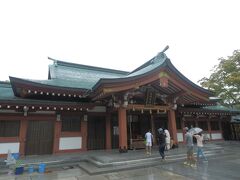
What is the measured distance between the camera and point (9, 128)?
982 cm

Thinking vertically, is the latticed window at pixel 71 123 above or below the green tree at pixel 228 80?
below

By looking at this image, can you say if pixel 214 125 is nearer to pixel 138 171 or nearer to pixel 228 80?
pixel 228 80

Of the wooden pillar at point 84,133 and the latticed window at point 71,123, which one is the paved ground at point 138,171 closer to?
the wooden pillar at point 84,133

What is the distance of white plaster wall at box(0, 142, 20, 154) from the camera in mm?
9484

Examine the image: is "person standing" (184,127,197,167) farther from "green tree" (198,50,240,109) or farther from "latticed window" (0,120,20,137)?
"green tree" (198,50,240,109)

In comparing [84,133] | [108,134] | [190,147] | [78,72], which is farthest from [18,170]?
[78,72]

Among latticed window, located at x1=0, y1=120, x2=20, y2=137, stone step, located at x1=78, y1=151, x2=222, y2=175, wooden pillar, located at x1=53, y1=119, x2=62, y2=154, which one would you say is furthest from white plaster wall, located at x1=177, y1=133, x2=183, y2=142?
latticed window, located at x1=0, y1=120, x2=20, y2=137

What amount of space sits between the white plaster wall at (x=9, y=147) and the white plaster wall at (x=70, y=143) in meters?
2.39

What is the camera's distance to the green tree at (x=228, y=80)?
60.5 feet

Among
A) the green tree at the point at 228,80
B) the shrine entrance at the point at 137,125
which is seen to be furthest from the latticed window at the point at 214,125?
the shrine entrance at the point at 137,125

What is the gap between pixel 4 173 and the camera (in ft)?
25.2

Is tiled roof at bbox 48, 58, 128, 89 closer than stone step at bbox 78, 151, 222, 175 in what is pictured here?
No

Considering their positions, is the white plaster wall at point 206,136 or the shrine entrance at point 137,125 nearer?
the shrine entrance at point 137,125

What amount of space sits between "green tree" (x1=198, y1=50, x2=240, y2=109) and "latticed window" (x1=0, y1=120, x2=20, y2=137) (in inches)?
738
